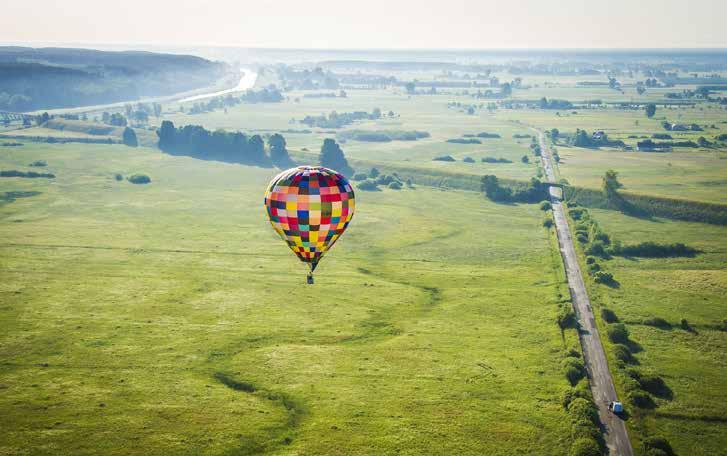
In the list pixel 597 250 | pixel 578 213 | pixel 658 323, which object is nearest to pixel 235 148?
pixel 578 213

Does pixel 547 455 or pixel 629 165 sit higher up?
pixel 629 165

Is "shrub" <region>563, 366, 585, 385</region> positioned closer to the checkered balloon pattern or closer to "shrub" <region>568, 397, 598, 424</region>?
"shrub" <region>568, 397, 598, 424</region>

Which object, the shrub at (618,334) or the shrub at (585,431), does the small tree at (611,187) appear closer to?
the shrub at (618,334)

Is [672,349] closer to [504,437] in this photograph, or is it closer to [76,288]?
[504,437]

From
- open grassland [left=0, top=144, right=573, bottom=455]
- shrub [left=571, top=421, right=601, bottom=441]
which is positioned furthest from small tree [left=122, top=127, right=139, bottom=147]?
shrub [left=571, top=421, right=601, bottom=441]

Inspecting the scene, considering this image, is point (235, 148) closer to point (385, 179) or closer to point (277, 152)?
point (277, 152)

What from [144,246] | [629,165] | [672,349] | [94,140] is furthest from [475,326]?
[94,140]

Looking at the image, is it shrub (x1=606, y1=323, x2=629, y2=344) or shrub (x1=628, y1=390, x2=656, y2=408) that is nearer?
shrub (x1=628, y1=390, x2=656, y2=408)
